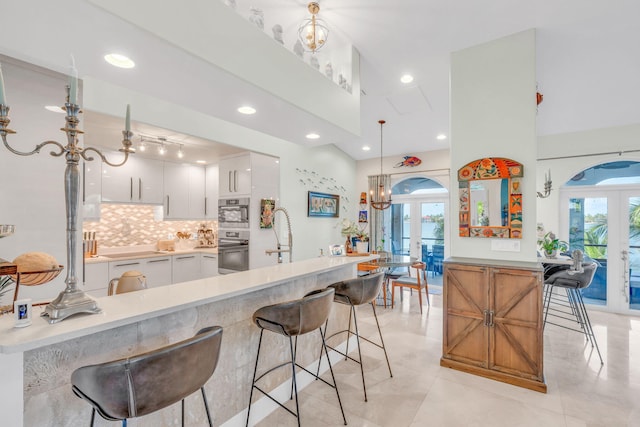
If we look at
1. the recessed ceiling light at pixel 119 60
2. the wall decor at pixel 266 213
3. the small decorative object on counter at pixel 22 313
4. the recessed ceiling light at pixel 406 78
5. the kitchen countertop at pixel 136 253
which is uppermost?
the recessed ceiling light at pixel 406 78

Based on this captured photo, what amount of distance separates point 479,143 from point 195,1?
8.95 ft

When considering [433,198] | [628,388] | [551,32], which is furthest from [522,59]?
[433,198]

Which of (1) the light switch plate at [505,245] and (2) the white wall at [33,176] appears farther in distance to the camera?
(1) the light switch plate at [505,245]

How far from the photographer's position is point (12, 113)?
7.25ft

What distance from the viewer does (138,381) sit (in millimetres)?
1065

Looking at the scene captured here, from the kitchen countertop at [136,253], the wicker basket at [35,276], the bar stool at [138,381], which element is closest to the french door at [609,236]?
the kitchen countertop at [136,253]

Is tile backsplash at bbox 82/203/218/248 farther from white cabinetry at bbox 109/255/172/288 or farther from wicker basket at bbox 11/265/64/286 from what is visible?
wicker basket at bbox 11/265/64/286

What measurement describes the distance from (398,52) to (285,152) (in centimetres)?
245

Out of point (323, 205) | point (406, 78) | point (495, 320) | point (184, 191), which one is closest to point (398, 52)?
point (406, 78)

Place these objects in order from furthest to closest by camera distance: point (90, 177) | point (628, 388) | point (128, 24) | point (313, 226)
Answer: point (313, 226) → point (90, 177) → point (628, 388) → point (128, 24)

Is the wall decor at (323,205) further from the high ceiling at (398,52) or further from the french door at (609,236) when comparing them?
the french door at (609,236)

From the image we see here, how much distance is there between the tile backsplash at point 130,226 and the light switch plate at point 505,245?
4572 mm

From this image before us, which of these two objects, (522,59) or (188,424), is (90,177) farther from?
(522,59)

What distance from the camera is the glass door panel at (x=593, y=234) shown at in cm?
484
